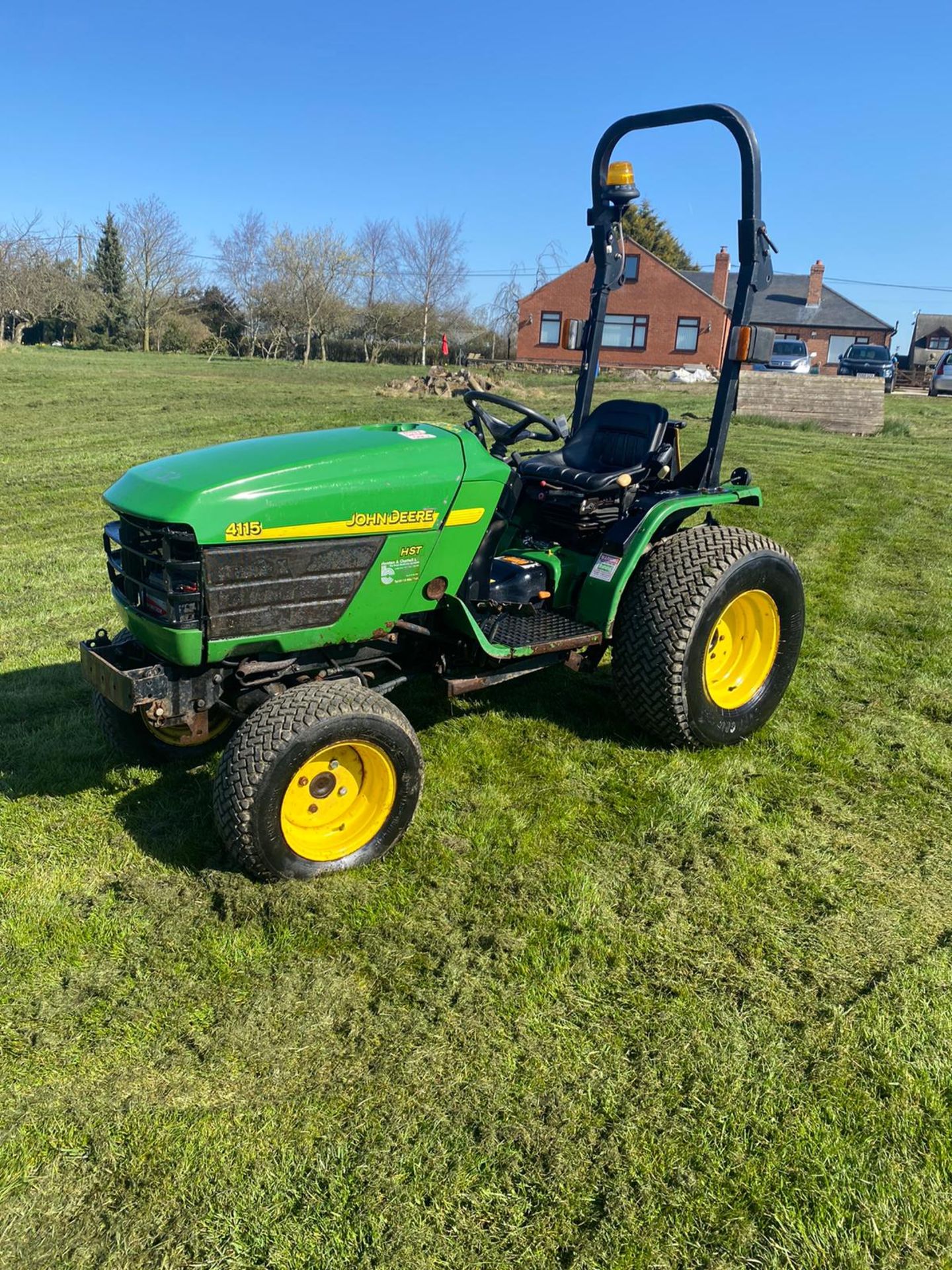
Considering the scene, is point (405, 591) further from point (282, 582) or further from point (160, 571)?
point (160, 571)

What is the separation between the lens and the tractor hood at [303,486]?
3.00 m

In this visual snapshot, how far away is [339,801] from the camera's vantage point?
3354 mm

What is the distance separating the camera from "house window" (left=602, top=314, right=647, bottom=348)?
41156 mm

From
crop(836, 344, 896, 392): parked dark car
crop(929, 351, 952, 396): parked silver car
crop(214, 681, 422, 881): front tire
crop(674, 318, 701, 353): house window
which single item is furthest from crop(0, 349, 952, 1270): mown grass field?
crop(674, 318, 701, 353): house window

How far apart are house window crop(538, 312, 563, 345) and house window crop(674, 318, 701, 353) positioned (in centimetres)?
510

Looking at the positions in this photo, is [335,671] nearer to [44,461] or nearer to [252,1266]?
[252,1266]

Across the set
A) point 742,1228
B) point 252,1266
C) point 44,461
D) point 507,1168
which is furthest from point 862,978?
point 44,461

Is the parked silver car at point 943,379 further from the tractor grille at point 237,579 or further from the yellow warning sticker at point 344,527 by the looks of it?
the tractor grille at point 237,579

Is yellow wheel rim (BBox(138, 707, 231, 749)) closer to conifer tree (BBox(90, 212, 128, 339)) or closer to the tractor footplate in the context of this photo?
the tractor footplate

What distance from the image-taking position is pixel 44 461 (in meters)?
11.2

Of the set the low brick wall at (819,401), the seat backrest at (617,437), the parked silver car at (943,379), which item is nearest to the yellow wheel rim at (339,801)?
the seat backrest at (617,437)

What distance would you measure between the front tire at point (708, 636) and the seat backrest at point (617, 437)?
20.0 inches

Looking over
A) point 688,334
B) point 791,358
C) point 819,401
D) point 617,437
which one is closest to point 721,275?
point 688,334

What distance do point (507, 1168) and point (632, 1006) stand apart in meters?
0.65
